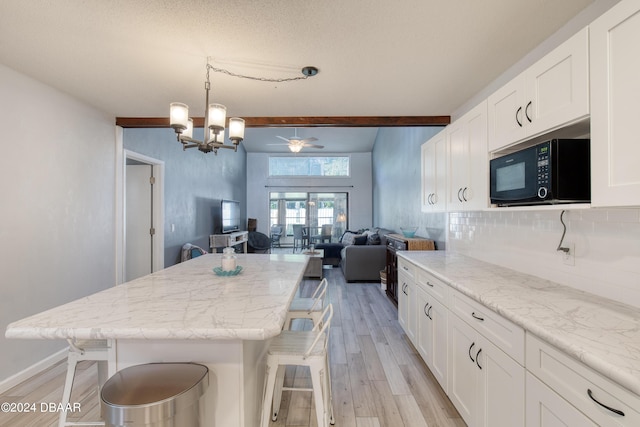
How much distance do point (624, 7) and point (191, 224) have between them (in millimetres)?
5676

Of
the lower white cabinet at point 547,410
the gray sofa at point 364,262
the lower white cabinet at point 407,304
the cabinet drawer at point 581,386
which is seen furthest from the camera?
the gray sofa at point 364,262

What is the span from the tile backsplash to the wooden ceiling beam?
142cm

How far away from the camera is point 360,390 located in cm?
217

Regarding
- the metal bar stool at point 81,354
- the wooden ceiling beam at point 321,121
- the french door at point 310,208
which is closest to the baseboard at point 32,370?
the metal bar stool at point 81,354

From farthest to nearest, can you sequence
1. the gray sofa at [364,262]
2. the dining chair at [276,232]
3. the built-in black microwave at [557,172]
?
the dining chair at [276,232]
the gray sofa at [364,262]
the built-in black microwave at [557,172]

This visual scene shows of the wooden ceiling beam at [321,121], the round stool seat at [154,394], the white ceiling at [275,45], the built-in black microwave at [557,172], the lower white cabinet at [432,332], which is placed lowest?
the lower white cabinet at [432,332]

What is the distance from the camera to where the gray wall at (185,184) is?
13.8 ft

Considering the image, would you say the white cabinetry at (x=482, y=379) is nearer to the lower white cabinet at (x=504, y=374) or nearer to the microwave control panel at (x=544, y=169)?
the lower white cabinet at (x=504, y=374)

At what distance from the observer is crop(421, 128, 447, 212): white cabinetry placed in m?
2.71

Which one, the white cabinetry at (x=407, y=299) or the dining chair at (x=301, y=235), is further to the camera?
the dining chair at (x=301, y=235)

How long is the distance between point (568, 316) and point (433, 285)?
3.32 ft

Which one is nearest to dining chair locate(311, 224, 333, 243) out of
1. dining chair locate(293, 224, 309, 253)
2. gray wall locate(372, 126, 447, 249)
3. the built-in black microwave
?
dining chair locate(293, 224, 309, 253)

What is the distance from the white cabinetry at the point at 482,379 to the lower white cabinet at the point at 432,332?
0.36 feet

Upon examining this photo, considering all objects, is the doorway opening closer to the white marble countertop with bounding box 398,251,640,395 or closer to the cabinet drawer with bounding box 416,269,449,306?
the cabinet drawer with bounding box 416,269,449,306
